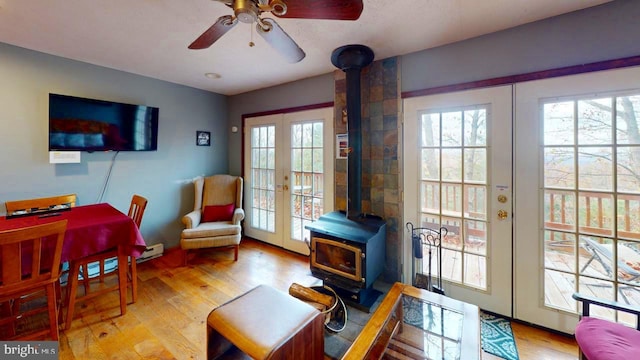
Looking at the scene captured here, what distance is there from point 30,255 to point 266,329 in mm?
1632

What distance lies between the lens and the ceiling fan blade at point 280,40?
1436mm

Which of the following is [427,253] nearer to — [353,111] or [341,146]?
[341,146]

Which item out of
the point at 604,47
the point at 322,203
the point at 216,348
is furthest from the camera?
the point at 322,203

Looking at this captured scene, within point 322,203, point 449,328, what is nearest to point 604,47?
point 449,328

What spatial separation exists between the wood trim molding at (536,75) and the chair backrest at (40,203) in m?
3.52

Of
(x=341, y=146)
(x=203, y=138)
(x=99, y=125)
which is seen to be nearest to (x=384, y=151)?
(x=341, y=146)

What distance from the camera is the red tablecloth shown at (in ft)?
5.92

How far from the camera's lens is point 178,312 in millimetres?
2188

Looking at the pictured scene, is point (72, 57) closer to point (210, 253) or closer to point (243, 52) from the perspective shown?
point (243, 52)

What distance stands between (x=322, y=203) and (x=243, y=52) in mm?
1900

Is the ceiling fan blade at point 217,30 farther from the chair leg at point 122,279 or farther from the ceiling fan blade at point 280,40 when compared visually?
the chair leg at point 122,279

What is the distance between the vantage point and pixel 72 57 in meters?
2.62

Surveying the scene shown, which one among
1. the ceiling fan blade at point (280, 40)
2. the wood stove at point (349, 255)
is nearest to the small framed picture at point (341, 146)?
the wood stove at point (349, 255)

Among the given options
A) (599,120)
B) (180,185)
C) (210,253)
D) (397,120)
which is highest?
(397,120)
